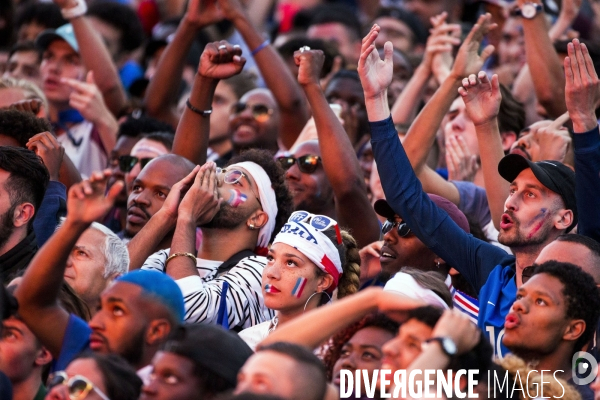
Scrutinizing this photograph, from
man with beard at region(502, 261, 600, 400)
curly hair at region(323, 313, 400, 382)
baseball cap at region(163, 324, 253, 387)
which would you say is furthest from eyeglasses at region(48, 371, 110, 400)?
man with beard at region(502, 261, 600, 400)

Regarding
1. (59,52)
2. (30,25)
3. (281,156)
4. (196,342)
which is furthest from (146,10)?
(196,342)

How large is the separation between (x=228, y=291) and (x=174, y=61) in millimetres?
2484

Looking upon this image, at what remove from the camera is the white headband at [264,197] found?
20.6 ft

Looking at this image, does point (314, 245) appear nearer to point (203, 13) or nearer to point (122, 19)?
point (203, 13)

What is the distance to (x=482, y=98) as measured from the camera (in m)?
6.00

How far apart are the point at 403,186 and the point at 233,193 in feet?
3.67

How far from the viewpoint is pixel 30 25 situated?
10.4 metres

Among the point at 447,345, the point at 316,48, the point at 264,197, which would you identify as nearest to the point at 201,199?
the point at 264,197

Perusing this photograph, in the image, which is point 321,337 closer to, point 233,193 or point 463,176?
point 233,193

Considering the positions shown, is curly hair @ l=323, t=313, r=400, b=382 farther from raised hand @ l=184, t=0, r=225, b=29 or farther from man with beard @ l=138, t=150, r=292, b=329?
raised hand @ l=184, t=0, r=225, b=29

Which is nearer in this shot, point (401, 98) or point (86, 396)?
point (86, 396)

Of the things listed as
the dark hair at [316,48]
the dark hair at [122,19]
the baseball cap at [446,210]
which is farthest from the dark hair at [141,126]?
the dark hair at [122,19]

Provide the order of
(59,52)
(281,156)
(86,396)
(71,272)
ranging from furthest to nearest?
(59,52) → (281,156) → (71,272) → (86,396)

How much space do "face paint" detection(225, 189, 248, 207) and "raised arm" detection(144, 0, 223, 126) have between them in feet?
5.53
